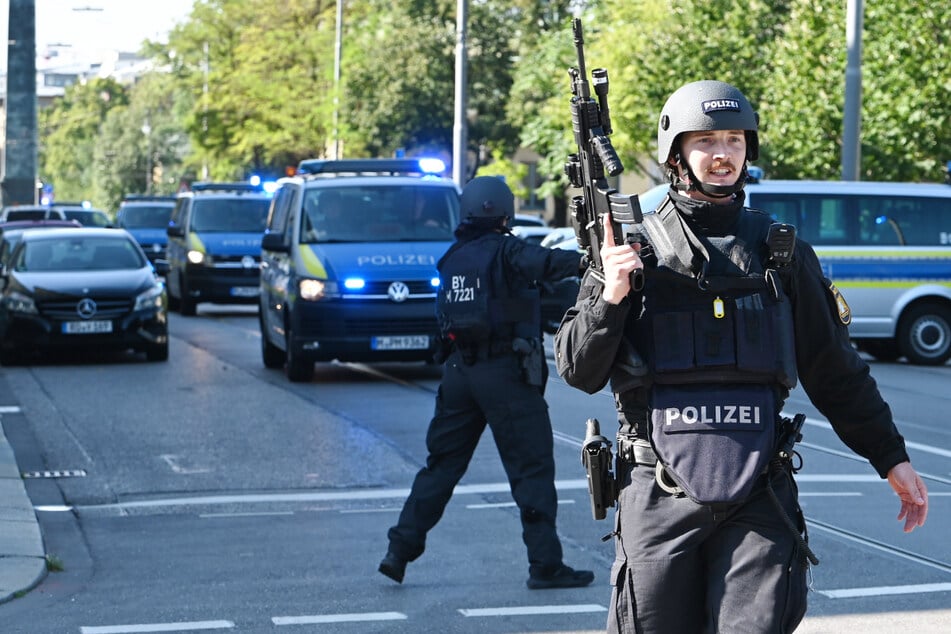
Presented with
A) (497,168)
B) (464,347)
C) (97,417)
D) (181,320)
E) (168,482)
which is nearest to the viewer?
(464,347)

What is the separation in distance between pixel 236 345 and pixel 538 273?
14.5 meters

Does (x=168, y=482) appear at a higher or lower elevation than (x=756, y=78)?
lower

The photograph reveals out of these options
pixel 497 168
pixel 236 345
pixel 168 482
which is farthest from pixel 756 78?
pixel 168 482

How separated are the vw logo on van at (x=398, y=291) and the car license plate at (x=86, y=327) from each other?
3689 millimetres

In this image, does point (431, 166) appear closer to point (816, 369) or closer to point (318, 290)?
point (318, 290)

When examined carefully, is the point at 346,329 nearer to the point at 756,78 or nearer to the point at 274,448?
the point at 274,448

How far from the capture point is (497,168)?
163 feet

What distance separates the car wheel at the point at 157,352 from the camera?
61.6 feet

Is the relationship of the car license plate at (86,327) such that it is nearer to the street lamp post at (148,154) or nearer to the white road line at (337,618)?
the white road line at (337,618)

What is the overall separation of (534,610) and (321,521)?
8.16ft

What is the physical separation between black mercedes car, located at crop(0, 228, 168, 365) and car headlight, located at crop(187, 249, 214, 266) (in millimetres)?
8412

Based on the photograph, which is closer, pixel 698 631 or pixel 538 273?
pixel 698 631

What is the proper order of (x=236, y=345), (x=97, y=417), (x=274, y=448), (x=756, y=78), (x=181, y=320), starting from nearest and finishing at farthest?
(x=274, y=448), (x=97, y=417), (x=236, y=345), (x=181, y=320), (x=756, y=78)

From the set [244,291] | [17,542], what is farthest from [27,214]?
[17,542]
